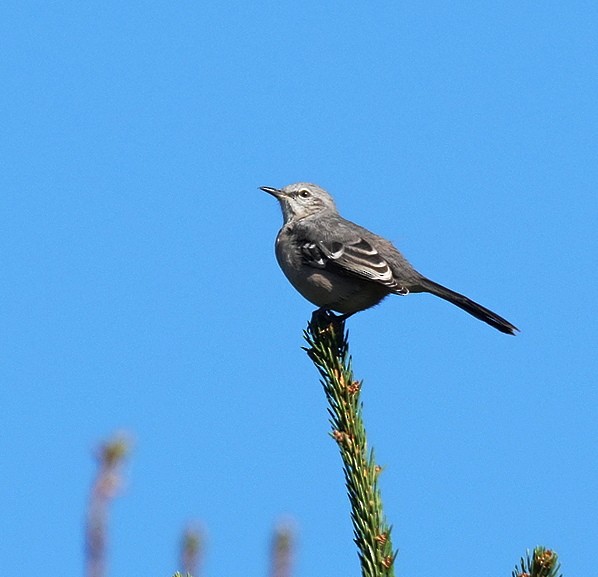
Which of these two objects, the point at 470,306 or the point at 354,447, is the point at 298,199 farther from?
the point at 354,447

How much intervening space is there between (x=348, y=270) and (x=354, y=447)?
3523 millimetres

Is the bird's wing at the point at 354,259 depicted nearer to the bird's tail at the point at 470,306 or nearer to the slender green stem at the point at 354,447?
the bird's tail at the point at 470,306

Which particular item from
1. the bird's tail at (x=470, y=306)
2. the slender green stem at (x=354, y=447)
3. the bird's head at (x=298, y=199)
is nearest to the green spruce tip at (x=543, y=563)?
the slender green stem at (x=354, y=447)

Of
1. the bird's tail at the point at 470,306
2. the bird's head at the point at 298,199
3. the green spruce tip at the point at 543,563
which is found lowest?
the green spruce tip at the point at 543,563

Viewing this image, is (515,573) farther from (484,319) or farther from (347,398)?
(484,319)

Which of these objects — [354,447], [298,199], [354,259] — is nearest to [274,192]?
[298,199]

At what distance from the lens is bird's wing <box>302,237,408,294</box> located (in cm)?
714

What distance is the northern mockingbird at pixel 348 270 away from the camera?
718 cm

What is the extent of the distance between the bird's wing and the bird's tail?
40 cm

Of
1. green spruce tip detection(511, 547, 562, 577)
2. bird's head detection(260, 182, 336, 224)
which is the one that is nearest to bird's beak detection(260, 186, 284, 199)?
bird's head detection(260, 182, 336, 224)

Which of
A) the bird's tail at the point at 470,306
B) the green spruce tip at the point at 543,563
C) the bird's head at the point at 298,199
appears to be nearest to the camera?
the green spruce tip at the point at 543,563

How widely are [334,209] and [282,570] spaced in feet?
24.6

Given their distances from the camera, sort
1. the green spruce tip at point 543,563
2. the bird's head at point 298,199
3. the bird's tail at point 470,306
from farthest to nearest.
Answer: the bird's head at point 298,199 → the bird's tail at point 470,306 → the green spruce tip at point 543,563

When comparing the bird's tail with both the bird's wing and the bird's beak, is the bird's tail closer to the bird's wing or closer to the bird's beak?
the bird's wing
